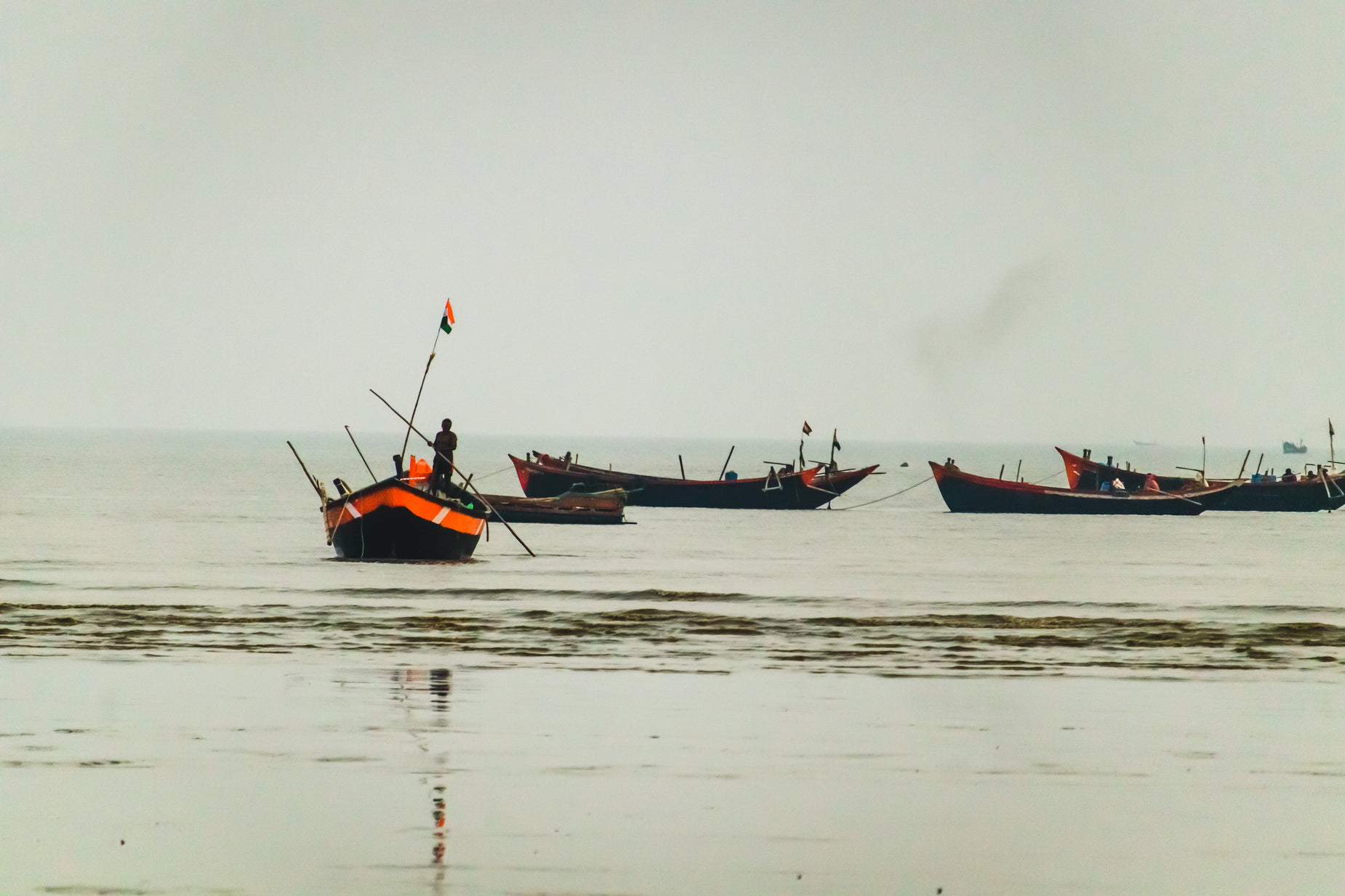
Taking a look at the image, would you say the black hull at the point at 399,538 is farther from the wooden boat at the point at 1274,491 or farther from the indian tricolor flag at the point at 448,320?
the wooden boat at the point at 1274,491

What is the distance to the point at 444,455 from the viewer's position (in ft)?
97.6

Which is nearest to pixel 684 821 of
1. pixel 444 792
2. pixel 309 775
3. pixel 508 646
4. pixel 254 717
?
pixel 444 792

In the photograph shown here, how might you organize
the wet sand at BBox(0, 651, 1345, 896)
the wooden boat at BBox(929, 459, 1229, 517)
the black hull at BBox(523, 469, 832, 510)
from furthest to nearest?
the black hull at BBox(523, 469, 832, 510), the wooden boat at BBox(929, 459, 1229, 517), the wet sand at BBox(0, 651, 1345, 896)

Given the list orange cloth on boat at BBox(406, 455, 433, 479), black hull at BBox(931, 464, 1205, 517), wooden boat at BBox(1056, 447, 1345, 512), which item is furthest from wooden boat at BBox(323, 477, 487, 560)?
wooden boat at BBox(1056, 447, 1345, 512)

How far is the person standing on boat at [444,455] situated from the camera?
29.7 metres

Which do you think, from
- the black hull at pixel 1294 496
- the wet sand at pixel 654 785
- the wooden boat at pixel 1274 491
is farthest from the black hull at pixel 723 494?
the wet sand at pixel 654 785

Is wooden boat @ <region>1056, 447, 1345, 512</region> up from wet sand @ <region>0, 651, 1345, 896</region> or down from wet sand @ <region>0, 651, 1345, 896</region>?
up

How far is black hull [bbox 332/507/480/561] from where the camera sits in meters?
30.7

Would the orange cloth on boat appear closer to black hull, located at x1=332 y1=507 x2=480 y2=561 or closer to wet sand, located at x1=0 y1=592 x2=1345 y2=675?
black hull, located at x1=332 y1=507 x2=480 y2=561

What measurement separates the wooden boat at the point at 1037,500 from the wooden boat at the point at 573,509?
1821 cm

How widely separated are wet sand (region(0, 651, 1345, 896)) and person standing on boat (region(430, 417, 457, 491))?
572 inches

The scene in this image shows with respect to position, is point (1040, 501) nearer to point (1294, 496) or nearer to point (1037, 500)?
point (1037, 500)

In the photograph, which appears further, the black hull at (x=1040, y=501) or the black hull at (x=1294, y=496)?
the black hull at (x=1294, y=496)

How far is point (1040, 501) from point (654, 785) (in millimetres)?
56919
